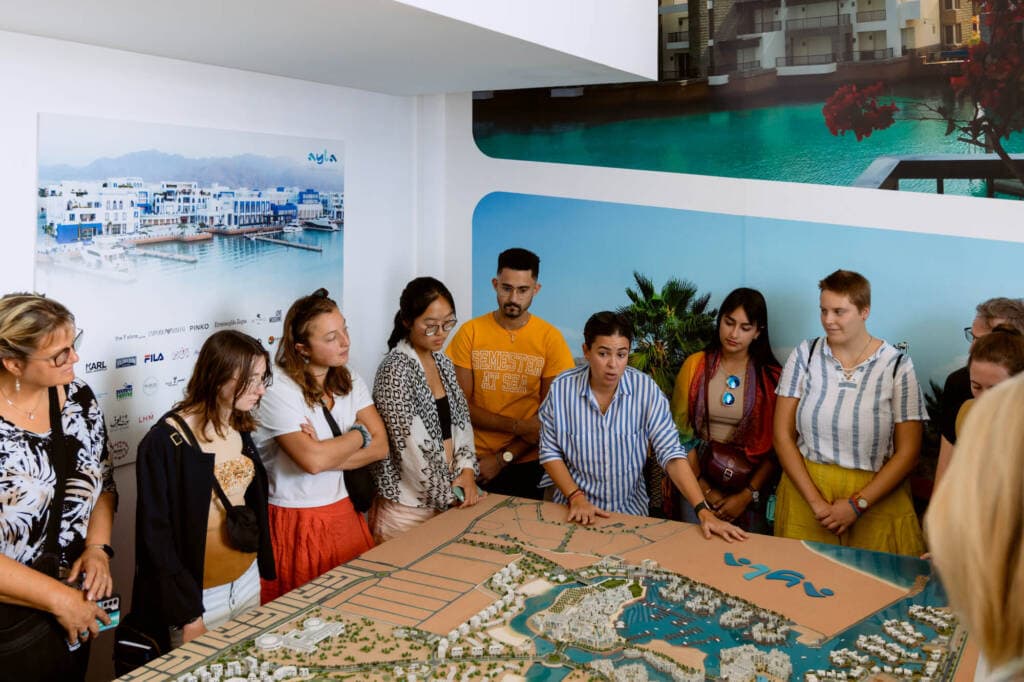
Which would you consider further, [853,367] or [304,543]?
[853,367]

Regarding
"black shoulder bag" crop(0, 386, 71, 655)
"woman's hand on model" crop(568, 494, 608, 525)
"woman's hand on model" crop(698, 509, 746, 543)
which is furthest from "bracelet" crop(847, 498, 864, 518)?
"black shoulder bag" crop(0, 386, 71, 655)

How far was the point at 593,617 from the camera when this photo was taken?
9.12 ft

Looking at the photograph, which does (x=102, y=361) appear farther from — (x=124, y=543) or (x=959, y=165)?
(x=959, y=165)

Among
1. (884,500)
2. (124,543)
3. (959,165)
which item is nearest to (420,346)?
(124,543)

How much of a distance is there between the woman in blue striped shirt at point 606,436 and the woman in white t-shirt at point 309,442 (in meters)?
0.74

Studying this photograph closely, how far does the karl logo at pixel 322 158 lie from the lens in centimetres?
460

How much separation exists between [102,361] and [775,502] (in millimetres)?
2688

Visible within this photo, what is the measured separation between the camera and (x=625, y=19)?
166 inches

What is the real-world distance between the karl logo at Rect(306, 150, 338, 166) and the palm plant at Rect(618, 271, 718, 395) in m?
1.53

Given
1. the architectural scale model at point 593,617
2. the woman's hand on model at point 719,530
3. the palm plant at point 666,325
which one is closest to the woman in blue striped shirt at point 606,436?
the woman's hand on model at point 719,530

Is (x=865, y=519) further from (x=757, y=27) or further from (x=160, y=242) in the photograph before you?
(x=160, y=242)

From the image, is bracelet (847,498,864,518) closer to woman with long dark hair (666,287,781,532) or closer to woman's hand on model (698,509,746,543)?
woman with long dark hair (666,287,781,532)

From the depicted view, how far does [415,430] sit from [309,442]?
1.56 ft

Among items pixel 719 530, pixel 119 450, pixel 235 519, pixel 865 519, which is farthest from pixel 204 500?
pixel 865 519
